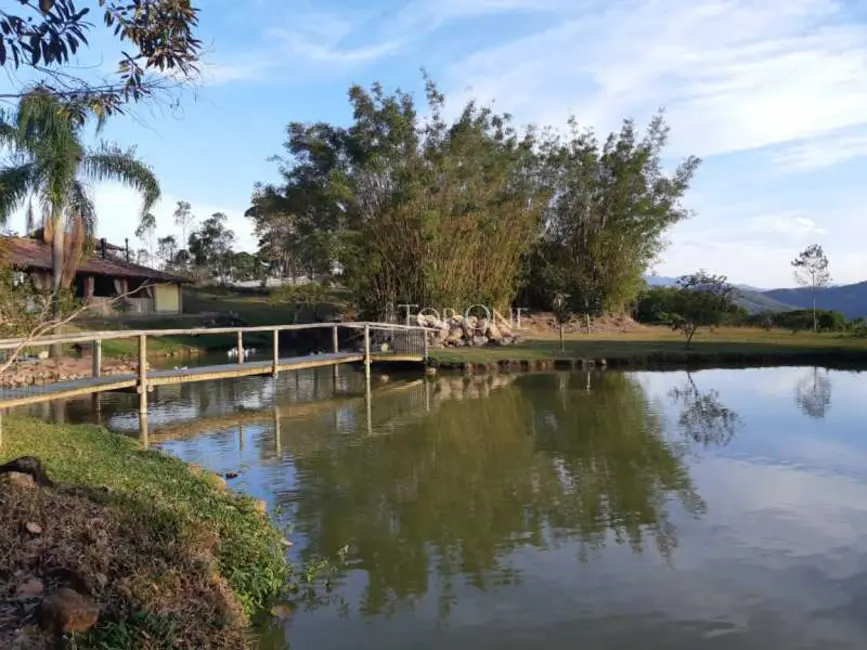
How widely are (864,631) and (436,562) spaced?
246 centimetres

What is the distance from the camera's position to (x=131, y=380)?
10797 millimetres

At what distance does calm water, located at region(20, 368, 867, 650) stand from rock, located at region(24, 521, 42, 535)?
1282mm

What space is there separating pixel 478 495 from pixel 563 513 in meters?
0.85

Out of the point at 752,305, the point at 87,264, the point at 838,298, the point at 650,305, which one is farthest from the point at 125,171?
the point at 838,298

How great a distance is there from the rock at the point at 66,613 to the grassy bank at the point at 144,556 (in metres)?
0.05

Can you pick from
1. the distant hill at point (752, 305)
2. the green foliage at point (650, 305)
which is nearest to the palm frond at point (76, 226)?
the distant hill at point (752, 305)

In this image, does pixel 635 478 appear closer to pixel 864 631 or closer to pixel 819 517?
pixel 819 517

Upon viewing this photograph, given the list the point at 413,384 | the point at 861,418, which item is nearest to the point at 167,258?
the point at 413,384

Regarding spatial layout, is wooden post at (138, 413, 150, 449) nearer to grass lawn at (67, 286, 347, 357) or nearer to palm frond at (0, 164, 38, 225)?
palm frond at (0, 164, 38, 225)

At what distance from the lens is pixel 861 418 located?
10.5 meters

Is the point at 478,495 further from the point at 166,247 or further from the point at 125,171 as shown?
the point at 166,247

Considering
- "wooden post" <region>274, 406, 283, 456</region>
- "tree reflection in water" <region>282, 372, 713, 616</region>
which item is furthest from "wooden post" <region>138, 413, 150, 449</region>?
"tree reflection in water" <region>282, 372, 713, 616</region>

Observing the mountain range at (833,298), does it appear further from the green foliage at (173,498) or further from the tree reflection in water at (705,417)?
the green foliage at (173,498)

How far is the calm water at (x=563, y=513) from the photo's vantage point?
13.7 ft
